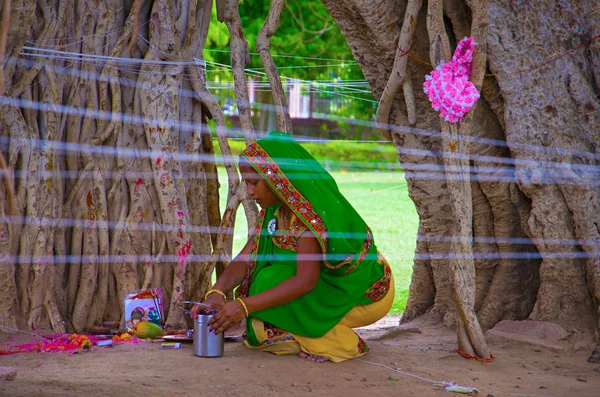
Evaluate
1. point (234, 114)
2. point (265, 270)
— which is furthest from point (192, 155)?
point (234, 114)

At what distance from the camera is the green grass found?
24.5 ft

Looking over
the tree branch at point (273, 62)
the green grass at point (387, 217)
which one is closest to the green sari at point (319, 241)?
the tree branch at point (273, 62)

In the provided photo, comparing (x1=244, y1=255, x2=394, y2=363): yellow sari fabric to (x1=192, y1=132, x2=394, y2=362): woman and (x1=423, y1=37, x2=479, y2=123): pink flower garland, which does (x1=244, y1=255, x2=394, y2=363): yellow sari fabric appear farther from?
(x1=423, y1=37, x2=479, y2=123): pink flower garland

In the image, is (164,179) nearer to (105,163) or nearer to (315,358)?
(105,163)

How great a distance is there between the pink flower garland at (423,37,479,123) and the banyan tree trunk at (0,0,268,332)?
115cm

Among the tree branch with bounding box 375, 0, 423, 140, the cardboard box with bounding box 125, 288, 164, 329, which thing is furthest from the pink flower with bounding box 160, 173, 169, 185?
the tree branch with bounding box 375, 0, 423, 140

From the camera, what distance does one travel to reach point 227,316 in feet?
9.55

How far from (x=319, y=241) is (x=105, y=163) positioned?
150 cm

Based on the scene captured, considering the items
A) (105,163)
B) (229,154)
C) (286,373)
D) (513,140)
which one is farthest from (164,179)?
(513,140)

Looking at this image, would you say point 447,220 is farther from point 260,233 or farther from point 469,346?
point 260,233

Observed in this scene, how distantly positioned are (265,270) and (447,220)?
4.86 ft

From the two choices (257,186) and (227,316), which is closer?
(227,316)

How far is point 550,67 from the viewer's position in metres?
3.82

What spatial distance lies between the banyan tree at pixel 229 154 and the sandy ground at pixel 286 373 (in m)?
0.25
